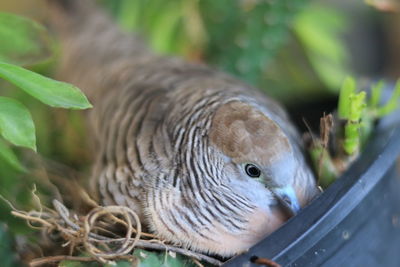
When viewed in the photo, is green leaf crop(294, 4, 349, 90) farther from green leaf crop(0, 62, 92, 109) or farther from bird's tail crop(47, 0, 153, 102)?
green leaf crop(0, 62, 92, 109)

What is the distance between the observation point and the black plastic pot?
62 cm

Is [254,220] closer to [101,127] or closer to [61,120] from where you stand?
[101,127]

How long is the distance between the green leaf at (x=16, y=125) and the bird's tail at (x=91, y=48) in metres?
0.35

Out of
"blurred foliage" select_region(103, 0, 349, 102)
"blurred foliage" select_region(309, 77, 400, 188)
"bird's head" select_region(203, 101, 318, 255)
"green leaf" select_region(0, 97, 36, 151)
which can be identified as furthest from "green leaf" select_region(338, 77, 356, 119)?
"green leaf" select_region(0, 97, 36, 151)

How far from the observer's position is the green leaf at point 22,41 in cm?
78

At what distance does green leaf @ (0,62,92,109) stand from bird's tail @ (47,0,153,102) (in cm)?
34

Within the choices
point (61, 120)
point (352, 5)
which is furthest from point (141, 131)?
point (352, 5)

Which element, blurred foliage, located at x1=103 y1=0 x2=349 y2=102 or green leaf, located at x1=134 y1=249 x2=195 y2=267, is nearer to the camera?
green leaf, located at x1=134 y1=249 x2=195 y2=267

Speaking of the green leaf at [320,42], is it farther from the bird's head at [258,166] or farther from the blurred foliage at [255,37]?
the bird's head at [258,166]

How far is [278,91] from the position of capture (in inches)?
49.6

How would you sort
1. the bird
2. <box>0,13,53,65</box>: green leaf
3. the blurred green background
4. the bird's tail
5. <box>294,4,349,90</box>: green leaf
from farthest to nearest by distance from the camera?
<box>294,4,349,90</box>: green leaf
the bird's tail
the blurred green background
<box>0,13,53,65</box>: green leaf
the bird

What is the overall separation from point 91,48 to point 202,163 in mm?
534

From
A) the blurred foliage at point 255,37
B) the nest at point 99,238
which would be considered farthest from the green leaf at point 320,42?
the nest at point 99,238

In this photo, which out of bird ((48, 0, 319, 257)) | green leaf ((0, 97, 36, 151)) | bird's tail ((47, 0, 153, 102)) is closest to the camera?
green leaf ((0, 97, 36, 151))
